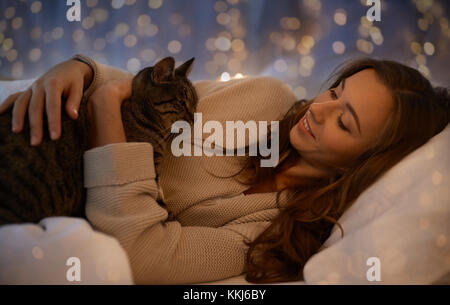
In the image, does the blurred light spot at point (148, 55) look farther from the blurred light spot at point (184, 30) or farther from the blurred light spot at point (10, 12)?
the blurred light spot at point (10, 12)

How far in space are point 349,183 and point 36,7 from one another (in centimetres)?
79

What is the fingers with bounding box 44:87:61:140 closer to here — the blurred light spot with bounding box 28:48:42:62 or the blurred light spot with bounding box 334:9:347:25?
the blurred light spot with bounding box 28:48:42:62

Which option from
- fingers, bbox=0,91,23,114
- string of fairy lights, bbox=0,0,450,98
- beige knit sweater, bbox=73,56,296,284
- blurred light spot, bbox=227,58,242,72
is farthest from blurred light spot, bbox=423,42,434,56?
fingers, bbox=0,91,23,114

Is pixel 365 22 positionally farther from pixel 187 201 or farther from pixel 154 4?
pixel 187 201

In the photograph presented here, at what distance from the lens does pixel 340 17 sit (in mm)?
820

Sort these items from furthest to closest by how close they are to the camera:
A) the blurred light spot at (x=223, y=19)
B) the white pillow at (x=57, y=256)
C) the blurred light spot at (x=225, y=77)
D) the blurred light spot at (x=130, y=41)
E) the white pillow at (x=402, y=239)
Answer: the blurred light spot at (x=225, y=77), the blurred light spot at (x=223, y=19), the blurred light spot at (x=130, y=41), the white pillow at (x=402, y=239), the white pillow at (x=57, y=256)

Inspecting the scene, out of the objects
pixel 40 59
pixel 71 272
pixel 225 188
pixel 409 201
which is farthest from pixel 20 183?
pixel 409 201

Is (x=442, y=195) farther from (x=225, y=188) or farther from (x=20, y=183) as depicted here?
(x=20, y=183)

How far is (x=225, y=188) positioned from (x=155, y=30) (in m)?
0.46

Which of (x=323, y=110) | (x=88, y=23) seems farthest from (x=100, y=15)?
(x=323, y=110)

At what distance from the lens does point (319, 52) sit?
2.91 feet

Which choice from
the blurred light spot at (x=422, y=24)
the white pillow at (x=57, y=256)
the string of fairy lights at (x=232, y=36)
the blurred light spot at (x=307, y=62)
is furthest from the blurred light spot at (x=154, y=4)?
the blurred light spot at (x=422, y=24)

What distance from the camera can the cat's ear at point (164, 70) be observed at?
0.79 meters

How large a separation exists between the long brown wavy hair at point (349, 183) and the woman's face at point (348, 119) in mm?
22
